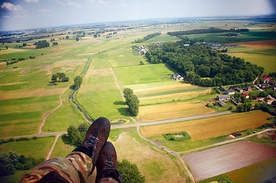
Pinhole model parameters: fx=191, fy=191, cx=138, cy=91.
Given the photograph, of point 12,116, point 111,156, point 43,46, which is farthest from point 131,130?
point 43,46

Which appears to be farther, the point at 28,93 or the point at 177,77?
the point at 177,77

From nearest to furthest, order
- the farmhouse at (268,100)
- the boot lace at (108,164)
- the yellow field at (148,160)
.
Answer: the boot lace at (108,164), the yellow field at (148,160), the farmhouse at (268,100)

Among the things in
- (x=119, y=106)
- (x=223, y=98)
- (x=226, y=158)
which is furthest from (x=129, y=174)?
(x=223, y=98)

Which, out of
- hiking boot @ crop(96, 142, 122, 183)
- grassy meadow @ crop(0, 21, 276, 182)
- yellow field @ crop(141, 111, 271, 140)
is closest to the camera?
hiking boot @ crop(96, 142, 122, 183)

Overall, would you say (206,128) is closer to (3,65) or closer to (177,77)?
(177,77)

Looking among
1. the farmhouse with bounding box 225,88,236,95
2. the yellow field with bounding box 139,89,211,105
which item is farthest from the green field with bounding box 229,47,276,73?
the yellow field with bounding box 139,89,211,105

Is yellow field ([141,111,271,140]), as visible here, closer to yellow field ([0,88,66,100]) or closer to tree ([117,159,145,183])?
tree ([117,159,145,183])

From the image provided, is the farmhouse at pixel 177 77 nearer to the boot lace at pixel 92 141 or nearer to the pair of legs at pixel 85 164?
the pair of legs at pixel 85 164

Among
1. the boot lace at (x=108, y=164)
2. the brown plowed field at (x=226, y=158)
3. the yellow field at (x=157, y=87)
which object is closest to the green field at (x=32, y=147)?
the brown plowed field at (x=226, y=158)
